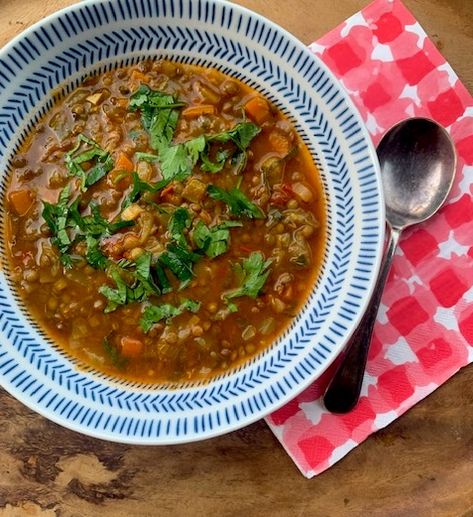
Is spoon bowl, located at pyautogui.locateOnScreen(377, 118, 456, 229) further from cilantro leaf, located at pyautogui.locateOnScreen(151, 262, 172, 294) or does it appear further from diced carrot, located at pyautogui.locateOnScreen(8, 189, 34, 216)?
diced carrot, located at pyautogui.locateOnScreen(8, 189, 34, 216)

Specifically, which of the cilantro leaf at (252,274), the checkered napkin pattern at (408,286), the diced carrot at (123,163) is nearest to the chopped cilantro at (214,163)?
the diced carrot at (123,163)

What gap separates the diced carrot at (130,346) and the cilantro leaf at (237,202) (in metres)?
0.83

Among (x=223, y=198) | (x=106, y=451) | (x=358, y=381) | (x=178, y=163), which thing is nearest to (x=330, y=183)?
(x=223, y=198)

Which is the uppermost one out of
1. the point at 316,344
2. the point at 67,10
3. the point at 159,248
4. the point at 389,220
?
the point at 67,10

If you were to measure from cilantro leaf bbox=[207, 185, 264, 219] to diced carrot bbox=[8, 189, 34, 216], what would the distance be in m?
0.94

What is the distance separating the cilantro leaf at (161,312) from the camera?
3.44 m

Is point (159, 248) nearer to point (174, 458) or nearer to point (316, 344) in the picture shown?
point (316, 344)

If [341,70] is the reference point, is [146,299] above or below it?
below

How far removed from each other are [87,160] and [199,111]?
637 millimetres

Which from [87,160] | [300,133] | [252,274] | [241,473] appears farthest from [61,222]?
[241,473]

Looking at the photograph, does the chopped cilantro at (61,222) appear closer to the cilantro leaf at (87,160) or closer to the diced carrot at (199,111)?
the cilantro leaf at (87,160)

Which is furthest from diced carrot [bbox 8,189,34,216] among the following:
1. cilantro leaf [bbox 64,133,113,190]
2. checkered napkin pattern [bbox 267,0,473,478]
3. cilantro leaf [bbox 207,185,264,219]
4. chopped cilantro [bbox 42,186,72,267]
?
checkered napkin pattern [bbox 267,0,473,478]

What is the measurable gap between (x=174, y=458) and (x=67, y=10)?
2.40m

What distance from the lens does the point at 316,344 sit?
3.38 meters
